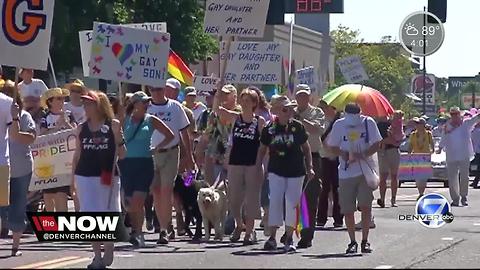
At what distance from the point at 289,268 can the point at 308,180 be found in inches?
115

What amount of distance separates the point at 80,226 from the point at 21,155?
1951 millimetres

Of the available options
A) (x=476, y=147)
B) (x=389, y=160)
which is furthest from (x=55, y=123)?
(x=476, y=147)

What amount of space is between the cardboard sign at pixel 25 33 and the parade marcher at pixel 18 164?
1.13ft

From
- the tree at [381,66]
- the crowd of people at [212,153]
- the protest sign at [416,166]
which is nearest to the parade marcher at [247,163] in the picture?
the crowd of people at [212,153]

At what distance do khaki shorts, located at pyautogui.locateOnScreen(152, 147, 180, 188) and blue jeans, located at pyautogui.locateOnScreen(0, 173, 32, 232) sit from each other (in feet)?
6.43

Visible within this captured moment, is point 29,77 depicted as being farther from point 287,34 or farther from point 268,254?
point 287,34

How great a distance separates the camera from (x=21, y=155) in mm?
14211

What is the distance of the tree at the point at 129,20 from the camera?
35.9 m

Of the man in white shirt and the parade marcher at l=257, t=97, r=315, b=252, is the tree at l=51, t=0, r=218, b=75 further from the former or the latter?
the parade marcher at l=257, t=97, r=315, b=252

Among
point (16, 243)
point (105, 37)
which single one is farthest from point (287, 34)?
point (16, 243)

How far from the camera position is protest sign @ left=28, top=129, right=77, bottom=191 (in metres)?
16.3

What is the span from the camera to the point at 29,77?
16984 millimetres

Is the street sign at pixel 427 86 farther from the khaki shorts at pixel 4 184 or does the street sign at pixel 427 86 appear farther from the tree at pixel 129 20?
the khaki shorts at pixel 4 184

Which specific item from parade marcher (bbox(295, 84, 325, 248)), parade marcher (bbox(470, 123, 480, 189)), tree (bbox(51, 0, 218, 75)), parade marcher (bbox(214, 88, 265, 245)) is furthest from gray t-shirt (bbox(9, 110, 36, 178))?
tree (bbox(51, 0, 218, 75))
